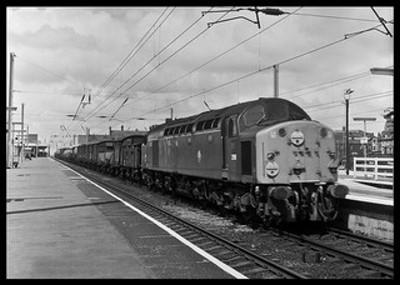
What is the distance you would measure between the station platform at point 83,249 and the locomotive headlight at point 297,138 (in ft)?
11.7

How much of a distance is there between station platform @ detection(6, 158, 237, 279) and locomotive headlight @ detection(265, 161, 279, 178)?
2567 millimetres

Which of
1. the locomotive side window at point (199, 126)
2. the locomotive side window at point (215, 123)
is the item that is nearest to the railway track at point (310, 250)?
the locomotive side window at point (215, 123)

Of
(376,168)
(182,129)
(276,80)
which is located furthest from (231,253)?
(376,168)

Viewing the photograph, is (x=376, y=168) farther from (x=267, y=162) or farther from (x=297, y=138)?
(x=267, y=162)

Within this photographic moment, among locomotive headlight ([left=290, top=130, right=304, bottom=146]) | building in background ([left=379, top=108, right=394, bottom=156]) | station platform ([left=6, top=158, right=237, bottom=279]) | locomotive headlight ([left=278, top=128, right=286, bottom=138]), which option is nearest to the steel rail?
building in background ([left=379, top=108, right=394, bottom=156])

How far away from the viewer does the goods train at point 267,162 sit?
1065 cm

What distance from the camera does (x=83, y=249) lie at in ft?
22.1

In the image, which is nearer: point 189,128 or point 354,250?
point 354,250

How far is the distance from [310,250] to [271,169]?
6.83 ft

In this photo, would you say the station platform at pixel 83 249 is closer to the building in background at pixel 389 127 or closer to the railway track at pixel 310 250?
the railway track at pixel 310 250

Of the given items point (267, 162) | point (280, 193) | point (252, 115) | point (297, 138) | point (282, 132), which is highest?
point (252, 115)

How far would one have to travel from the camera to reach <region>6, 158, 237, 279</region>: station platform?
489 cm

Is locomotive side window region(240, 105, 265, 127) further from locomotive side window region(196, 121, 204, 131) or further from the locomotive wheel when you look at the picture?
locomotive side window region(196, 121, 204, 131)

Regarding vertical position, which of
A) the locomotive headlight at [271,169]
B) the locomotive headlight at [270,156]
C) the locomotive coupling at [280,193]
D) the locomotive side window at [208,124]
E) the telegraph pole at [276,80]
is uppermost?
the telegraph pole at [276,80]
